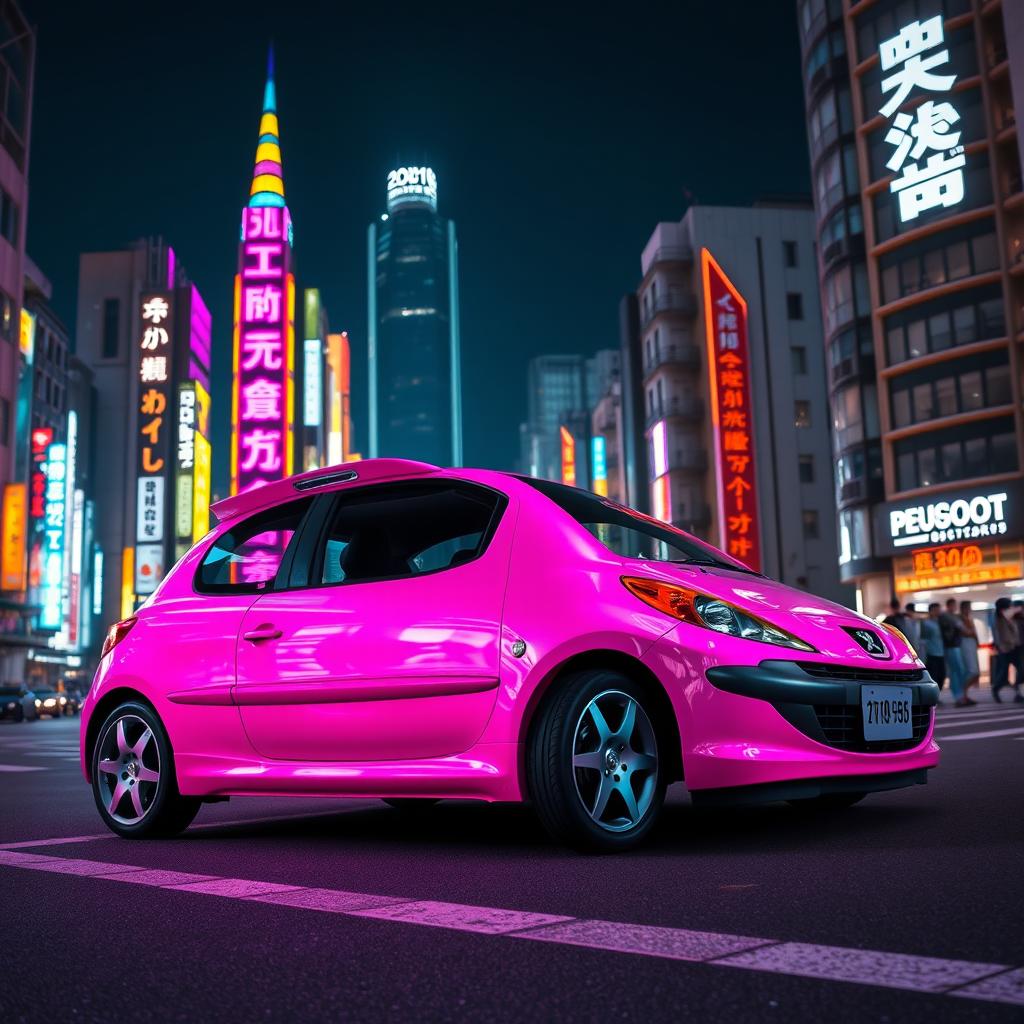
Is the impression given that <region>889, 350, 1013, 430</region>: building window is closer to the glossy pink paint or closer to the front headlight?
the glossy pink paint

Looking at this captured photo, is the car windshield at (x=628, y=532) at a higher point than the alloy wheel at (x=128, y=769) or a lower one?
higher

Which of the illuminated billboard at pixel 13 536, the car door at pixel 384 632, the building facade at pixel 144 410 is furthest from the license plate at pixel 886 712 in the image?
the building facade at pixel 144 410

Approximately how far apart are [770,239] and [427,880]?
55637 millimetres

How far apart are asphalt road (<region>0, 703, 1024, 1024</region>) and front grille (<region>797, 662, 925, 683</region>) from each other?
1.83ft

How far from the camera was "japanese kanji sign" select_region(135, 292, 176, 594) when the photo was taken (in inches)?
2522

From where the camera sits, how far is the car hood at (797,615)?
4410mm

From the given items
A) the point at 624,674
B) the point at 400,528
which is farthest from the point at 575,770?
the point at 400,528

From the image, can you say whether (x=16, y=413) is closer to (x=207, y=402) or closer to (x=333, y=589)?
(x=207, y=402)

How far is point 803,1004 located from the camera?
2.15 meters

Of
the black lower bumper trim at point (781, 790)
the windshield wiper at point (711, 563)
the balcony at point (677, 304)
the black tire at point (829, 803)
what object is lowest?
the black tire at point (829, 803)

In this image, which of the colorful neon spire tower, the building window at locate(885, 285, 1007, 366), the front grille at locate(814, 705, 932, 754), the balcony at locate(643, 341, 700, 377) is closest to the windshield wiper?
the front grille at locate(814, 705, 932, 754)

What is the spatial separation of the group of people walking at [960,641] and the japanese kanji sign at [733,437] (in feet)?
93.4

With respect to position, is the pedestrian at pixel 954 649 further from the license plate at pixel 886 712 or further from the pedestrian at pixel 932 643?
the license plate at pixel 886 712

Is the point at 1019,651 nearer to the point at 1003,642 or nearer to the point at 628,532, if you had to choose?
the point at 1003,642
